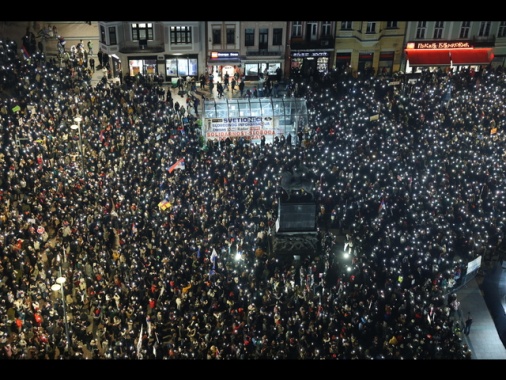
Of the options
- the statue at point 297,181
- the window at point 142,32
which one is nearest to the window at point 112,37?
the window at point 142,32

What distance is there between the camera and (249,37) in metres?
48.0

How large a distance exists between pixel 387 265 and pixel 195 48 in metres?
28.6

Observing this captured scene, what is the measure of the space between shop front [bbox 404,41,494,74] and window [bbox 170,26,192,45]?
1828cm

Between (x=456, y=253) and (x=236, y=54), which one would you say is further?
(x=236, y=54)

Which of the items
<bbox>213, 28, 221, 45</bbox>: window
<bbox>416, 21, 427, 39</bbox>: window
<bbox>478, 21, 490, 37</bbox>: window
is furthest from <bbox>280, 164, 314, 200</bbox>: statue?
<bbox>478, 21, 490, 37</bbox>: window

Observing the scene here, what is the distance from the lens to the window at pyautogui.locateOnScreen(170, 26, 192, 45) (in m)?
47.4

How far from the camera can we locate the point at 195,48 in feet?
158

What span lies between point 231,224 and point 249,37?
24185mm

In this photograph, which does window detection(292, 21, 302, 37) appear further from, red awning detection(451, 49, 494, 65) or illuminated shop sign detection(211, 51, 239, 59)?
red awning detection(451, 49, 494, 65)

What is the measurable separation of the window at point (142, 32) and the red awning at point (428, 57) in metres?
21.5

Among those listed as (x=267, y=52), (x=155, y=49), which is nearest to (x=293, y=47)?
(x=267, y=52)

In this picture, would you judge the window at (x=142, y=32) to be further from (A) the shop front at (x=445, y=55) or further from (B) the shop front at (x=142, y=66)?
(A) the shop front at (x=445, y=55)
